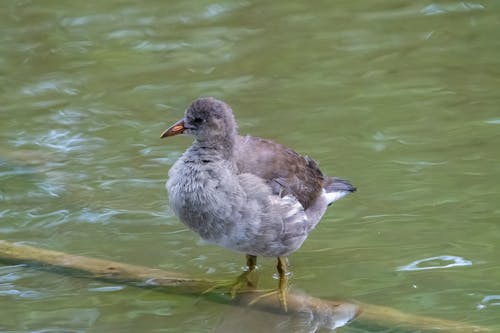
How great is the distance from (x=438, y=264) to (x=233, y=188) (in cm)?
172

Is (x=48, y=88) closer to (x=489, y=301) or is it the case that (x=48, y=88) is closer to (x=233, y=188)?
(x=233, y=188)

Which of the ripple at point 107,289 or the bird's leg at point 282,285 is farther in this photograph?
the ripple at point 107,289

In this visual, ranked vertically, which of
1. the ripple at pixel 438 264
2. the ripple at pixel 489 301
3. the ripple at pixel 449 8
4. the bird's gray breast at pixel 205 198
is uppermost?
the ripple at pixel 449 8

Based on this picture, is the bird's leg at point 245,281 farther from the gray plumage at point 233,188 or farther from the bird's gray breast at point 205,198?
the bird's gray breast at point 205,198

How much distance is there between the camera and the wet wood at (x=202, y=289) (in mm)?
6445

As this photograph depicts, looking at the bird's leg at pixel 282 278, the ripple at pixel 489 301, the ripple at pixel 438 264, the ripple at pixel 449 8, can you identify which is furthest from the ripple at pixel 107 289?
the ripple at pixel 449 8

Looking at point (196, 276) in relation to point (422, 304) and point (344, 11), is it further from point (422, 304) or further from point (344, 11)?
point (344, 11)

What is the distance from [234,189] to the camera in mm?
6660

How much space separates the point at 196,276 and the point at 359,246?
127 cm

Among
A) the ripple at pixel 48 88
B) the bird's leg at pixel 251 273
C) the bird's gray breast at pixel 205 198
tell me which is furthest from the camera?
the ripple at pixel 48 88

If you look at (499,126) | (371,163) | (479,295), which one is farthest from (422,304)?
(499,126)

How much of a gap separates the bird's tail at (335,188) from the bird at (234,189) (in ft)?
1.24

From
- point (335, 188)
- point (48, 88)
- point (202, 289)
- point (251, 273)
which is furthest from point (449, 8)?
point (202, 289)

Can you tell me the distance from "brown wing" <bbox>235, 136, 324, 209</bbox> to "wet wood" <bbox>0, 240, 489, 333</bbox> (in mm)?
709
